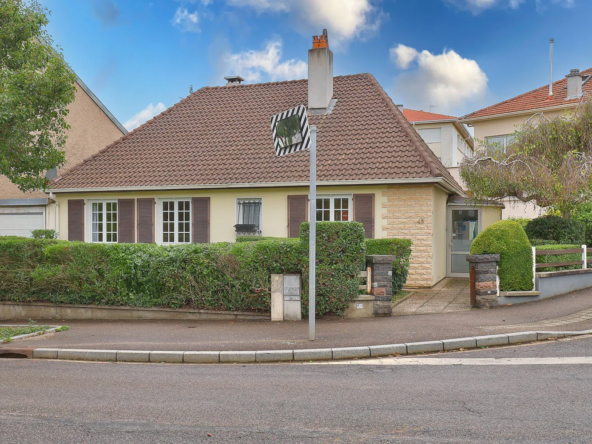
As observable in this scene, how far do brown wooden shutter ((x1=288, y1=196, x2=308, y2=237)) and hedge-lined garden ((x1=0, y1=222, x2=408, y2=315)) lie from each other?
18.4ft

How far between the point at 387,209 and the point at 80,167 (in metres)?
11.4

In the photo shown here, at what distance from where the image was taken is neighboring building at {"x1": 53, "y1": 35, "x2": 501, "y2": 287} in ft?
55.0

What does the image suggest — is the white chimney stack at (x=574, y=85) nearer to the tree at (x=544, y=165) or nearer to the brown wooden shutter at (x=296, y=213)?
the tree at (x=544, y=165)

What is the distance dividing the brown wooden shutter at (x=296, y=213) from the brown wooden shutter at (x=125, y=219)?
555 cm

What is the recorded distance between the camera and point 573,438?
4805 mm

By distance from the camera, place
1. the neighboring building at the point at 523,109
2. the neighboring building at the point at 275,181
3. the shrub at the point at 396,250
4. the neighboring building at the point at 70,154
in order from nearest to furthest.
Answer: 1. the shrub at the point at 396,250
2. the neighboring building at the point at 275,181
3. the neighboring building at the point at 70,154
4. the neighboring building at the point at 523,109

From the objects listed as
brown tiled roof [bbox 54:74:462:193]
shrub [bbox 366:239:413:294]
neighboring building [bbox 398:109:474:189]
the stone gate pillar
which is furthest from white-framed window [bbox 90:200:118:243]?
neighboring building [bbox 398:109:474:189]

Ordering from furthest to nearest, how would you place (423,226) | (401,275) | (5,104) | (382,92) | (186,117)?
(186,117) → (382,92) → (423,226) → (401,275) → (5,104)

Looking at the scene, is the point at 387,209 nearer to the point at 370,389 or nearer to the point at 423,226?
the point at 423,226

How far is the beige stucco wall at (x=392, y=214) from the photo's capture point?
16.4 m

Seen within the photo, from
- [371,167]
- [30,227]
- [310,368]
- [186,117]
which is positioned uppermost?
[186,117]

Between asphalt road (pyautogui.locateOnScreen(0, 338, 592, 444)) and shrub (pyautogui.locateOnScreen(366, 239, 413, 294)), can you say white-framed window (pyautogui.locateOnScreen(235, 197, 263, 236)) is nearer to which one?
shrub (pyautogui.locateOnScreen(366, 239, 413, 294))

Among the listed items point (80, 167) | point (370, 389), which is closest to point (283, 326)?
point (370, 389)

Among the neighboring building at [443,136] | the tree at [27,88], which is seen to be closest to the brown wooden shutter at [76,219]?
the tree at [27,88]
